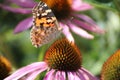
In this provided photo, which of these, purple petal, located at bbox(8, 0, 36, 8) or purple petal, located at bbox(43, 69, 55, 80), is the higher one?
purple petal, located at bbox(8, 0, 36, 8)

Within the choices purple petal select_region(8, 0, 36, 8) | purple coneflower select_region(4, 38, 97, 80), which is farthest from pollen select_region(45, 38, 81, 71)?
purple petal select_region(8, 0, 36, 8)

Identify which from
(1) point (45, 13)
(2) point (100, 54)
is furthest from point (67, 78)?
(2) point (100, 54)

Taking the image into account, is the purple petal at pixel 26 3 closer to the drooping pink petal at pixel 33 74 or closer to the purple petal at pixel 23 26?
the purple petal at pixel 23 26

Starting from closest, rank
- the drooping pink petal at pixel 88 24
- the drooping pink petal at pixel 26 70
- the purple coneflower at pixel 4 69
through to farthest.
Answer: the drooping pink petal at pixel 26 70 → the purple coneflower at pixel 4 69 → the drooping pink petal at pixel 88 24

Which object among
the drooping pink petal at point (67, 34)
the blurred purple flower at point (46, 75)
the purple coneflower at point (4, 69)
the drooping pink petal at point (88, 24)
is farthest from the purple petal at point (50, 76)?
the drooping pink petal at point (88, 24)

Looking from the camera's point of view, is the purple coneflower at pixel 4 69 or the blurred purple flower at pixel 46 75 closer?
the blurred purple flower at pixel 46 75

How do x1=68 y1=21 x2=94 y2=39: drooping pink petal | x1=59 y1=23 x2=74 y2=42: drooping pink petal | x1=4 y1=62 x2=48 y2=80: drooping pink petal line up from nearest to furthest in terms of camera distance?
x1=4 y1=62 x2=48 y2=80: drooping pink petal, x1=59 y1=23 x2=74 y2=42: drooping pink petal, x1=68 y1=21 x2=94 y2=39: drooping pink petal

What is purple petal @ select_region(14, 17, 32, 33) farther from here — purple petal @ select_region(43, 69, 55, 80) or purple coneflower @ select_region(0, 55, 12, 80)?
purple petal @ select_region(43, 69, 55, 80)
